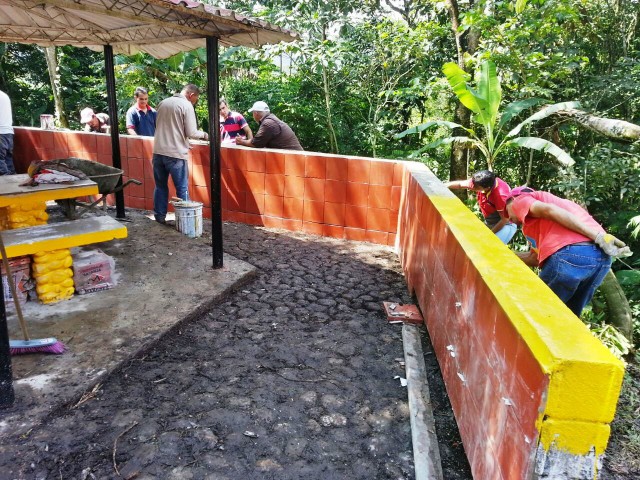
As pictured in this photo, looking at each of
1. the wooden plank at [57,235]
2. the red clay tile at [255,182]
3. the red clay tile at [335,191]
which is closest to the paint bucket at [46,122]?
the red clay tile at [255,182]

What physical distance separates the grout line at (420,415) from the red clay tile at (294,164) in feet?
10.5

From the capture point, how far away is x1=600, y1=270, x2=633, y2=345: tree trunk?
203 inches

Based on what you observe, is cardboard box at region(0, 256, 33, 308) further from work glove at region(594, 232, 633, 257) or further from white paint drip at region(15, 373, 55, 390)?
work glove at region(594, 232, 633, 257)

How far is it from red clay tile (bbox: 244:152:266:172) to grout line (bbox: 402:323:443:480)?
3627mm

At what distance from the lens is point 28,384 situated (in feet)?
10.6

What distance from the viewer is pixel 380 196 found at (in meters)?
6.45

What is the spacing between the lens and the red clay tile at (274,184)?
6.92 m

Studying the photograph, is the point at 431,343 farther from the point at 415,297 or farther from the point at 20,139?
the point at 20,139

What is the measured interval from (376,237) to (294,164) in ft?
4.88

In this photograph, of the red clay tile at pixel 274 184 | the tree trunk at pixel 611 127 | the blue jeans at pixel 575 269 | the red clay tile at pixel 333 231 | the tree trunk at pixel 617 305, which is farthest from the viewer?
the red clay tile at pixel 274 184

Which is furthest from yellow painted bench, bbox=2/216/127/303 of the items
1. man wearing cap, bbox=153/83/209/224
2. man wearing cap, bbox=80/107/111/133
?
man wearing cap, bbox=80/107/111/133

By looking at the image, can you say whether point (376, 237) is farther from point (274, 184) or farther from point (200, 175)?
point (200, 175)

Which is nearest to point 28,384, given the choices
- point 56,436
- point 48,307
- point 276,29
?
point 56,436

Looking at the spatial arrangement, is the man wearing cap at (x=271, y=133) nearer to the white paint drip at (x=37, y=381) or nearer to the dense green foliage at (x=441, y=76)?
the dense green foliage at (x=441, y=76)
